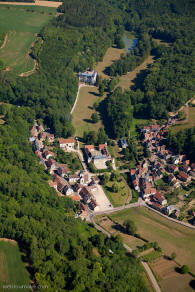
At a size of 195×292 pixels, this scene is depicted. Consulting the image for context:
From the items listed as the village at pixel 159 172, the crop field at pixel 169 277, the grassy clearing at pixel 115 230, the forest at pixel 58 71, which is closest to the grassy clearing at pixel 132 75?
the forest at pixel 58 71

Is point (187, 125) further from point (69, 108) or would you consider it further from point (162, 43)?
point (162, 43)

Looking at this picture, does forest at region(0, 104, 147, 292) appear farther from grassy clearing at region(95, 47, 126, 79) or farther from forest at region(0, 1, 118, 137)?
grassy clearing at region(95, 47, 126, 79)

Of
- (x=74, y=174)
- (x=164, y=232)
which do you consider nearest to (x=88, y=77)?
(x=74, y=174)

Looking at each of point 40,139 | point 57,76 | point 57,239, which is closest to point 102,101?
point 57,76

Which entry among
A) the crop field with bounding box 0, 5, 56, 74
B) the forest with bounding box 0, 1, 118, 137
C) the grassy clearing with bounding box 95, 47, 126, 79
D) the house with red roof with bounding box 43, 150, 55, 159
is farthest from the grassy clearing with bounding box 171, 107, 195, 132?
the crop field with bounding box 0, 5, 56, 74

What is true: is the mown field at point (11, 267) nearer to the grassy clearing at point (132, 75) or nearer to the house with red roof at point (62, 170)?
the house with red roof at point (62, 170)

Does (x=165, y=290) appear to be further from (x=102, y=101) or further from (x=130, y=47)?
(x=130, y=47)
